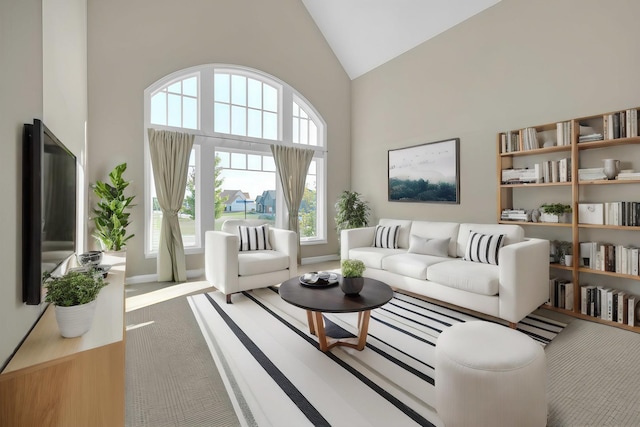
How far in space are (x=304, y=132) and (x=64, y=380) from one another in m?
5.26

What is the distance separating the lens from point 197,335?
265 centimetres

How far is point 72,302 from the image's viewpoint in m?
1.35

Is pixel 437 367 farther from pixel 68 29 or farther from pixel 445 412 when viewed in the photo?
pixel 68 29

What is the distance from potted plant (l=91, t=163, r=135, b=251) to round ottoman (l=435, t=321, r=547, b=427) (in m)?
3.84

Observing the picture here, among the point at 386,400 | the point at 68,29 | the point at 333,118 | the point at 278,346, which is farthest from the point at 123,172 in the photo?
the point at 386,400

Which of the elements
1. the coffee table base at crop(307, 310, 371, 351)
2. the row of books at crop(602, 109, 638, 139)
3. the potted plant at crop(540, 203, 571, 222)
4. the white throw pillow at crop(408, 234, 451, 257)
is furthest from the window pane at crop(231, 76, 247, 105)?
the row of books at crop(602, 109, 638, 139)

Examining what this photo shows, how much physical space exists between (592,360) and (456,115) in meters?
3.28

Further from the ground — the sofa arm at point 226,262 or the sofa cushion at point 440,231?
the sofa cushion at point 440,231

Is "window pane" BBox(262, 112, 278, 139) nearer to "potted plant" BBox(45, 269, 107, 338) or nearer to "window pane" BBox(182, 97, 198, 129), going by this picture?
"window pane" BBox(182, 97, 198, 129)

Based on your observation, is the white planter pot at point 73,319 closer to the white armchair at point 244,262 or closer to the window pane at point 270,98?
the white armchair at point 244,262

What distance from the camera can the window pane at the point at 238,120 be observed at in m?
5.10

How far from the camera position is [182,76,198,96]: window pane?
471 centimetres

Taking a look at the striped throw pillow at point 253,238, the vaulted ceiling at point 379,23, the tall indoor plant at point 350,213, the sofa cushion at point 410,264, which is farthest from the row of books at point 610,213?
the striped throw pillow at point 253,238

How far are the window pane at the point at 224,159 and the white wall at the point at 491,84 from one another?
2553 millimetres
